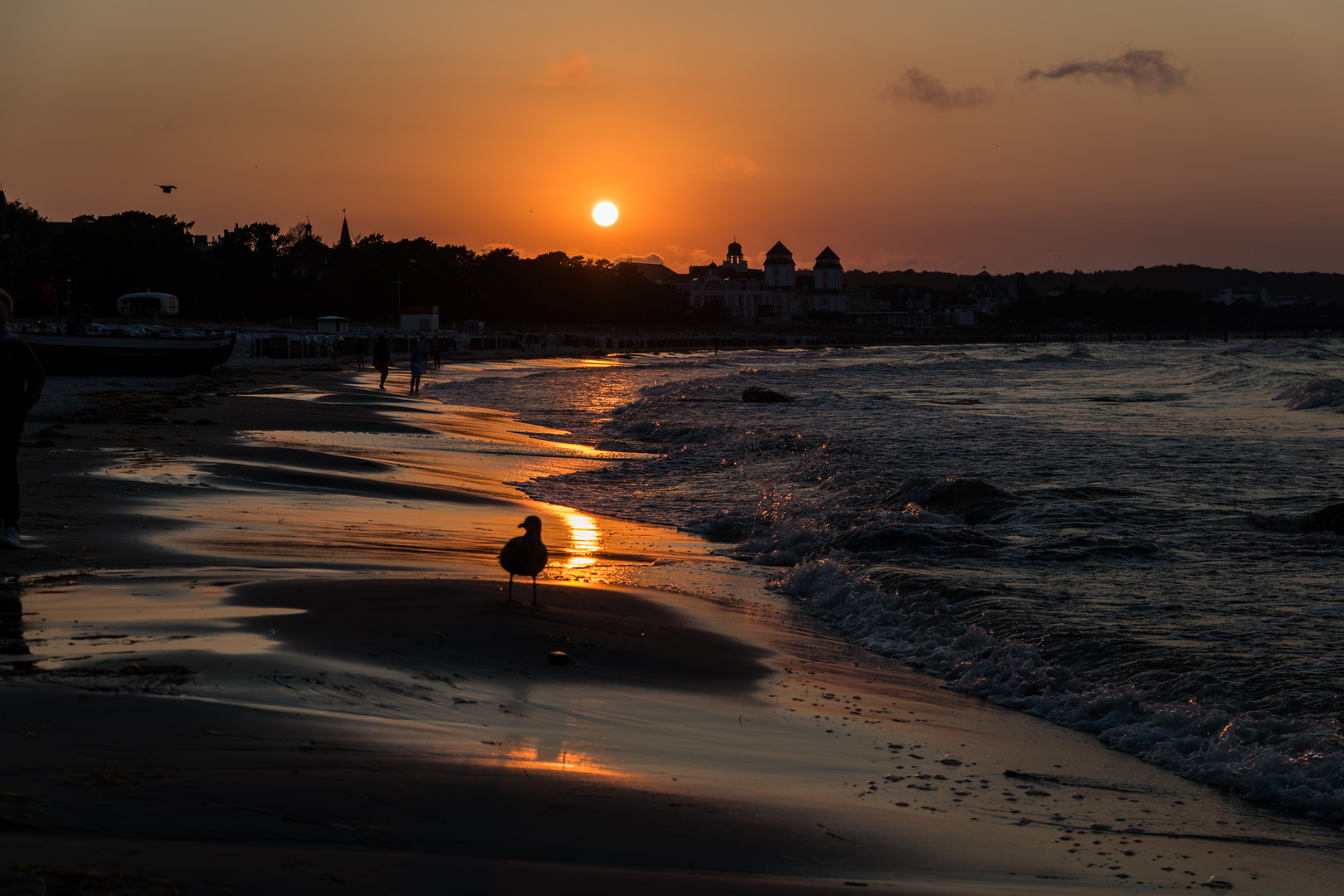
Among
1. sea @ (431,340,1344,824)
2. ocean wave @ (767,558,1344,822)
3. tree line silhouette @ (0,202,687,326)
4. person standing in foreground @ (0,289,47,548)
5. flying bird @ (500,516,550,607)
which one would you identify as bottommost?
ocean wave @ (767,558,1344,822)

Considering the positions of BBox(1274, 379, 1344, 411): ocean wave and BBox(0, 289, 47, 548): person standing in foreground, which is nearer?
BBox(0, 289, 47, 548): person standing in foreground

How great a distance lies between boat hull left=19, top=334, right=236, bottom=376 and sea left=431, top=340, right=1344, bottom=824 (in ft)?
54.3

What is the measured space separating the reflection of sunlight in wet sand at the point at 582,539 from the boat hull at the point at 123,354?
25869mm

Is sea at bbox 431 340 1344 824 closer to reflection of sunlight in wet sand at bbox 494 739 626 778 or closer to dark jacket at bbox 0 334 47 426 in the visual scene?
reflection of sunlight in wet sand at bbox 494 739 626 778

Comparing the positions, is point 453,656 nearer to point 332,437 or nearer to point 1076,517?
point 1076,517

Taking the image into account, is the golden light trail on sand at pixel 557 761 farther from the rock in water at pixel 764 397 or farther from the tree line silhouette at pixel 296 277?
the tree line silhouette at pixel 296 277

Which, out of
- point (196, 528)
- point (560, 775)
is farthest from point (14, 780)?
point (196, 528)

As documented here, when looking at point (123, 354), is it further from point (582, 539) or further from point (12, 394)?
point (12, 394)

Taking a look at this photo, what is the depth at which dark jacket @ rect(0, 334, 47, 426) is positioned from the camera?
22.9 ft

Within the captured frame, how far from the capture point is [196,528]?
26.9 feet

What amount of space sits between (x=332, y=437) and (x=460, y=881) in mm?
15572

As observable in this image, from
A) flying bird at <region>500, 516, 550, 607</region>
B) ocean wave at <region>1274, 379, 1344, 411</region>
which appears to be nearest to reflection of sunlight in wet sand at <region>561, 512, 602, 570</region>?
flying bird at <region>500, 516, 550, 607</region>

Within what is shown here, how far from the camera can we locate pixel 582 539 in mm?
9969

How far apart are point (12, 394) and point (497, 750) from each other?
5.23 metres
